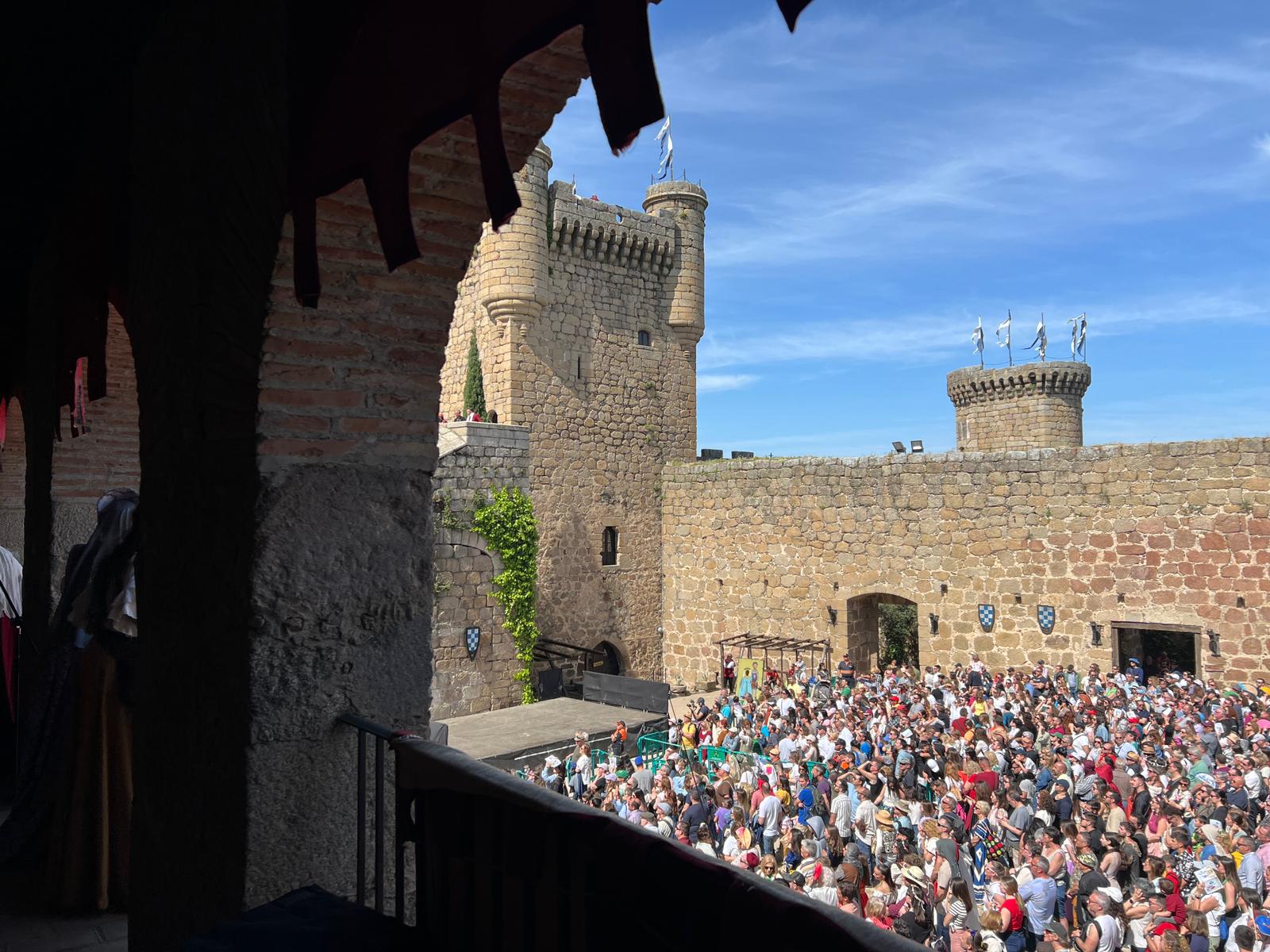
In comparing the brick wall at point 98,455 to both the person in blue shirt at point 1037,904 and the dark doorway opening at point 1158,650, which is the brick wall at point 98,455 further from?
the dark doorway opening at point 1158,650

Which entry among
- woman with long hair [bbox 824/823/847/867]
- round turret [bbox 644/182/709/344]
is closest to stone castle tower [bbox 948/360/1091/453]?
round turret [bbox 644/182/709/344]

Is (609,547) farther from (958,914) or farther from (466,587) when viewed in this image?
(958,914)

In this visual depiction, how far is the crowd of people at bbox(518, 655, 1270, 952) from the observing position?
15.7 feet

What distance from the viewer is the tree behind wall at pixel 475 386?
55.0 ft

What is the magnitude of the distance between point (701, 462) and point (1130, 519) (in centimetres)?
763

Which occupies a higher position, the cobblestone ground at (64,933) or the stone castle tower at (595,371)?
the stone castle tower at (595,371)

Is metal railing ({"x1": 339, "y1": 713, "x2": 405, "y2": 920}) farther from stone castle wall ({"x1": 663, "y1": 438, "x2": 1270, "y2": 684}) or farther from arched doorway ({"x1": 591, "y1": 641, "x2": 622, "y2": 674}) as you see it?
arched doorway ({"x1": 591, "y1": 641, "x2": 622, "y2": 674})

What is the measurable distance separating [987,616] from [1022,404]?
1356 centimetres

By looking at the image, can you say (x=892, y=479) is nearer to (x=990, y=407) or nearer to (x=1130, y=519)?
(x=1130, y=519)

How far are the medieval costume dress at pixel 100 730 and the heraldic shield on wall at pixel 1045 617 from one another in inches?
489

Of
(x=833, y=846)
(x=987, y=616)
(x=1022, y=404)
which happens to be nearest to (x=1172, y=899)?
(x=833, y=846)

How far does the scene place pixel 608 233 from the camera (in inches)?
685

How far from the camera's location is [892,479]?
14.5 m

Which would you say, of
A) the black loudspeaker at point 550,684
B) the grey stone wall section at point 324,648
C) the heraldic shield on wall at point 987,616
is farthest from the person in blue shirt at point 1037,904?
the black loudspeaker at point 550,684
